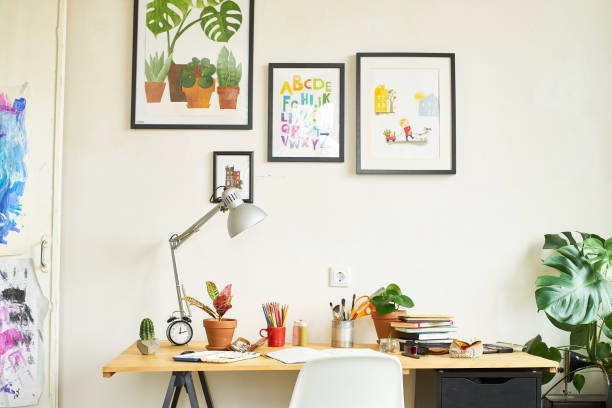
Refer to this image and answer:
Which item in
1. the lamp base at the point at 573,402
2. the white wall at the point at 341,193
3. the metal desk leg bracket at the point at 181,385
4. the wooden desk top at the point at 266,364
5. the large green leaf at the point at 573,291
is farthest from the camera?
the white wall at the point at 341,193

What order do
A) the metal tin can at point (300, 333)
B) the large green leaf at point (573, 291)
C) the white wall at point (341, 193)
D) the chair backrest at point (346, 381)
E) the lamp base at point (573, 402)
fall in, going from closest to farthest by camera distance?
the chair backrest at point (346, 381) < the large green leaf at point (573, 291) < the lamp base at point (573, 402) < the metal tin can at point (300, 333) < the white wall at point (341, 193)

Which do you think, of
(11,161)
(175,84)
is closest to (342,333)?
(175,84)

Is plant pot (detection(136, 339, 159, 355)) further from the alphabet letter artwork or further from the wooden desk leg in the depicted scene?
the alphabet letter artwork

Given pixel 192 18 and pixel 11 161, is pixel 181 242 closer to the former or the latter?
pixel 11 161

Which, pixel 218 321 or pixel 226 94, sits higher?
pixel 226 94

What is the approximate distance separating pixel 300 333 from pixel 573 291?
1.13 metres

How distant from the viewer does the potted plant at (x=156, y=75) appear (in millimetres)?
2965

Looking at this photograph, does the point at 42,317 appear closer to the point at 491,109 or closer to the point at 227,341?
the point at 227,341

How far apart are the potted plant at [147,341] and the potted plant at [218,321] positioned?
8.5 inches

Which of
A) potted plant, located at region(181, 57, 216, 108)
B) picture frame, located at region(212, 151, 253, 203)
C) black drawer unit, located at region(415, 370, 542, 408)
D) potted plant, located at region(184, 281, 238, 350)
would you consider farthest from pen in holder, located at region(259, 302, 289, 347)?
potted plant, located at region(181, 57, 216, 108)

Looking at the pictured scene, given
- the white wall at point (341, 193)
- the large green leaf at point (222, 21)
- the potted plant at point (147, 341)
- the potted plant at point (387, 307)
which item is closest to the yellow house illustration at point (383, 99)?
the white wall at point (341, 193)

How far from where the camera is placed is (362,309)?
9.39 ft

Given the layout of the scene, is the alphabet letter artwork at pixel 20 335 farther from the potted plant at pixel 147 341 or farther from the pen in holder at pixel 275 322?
the pen in holder at pixel 275 322

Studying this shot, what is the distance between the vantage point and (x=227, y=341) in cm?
264
